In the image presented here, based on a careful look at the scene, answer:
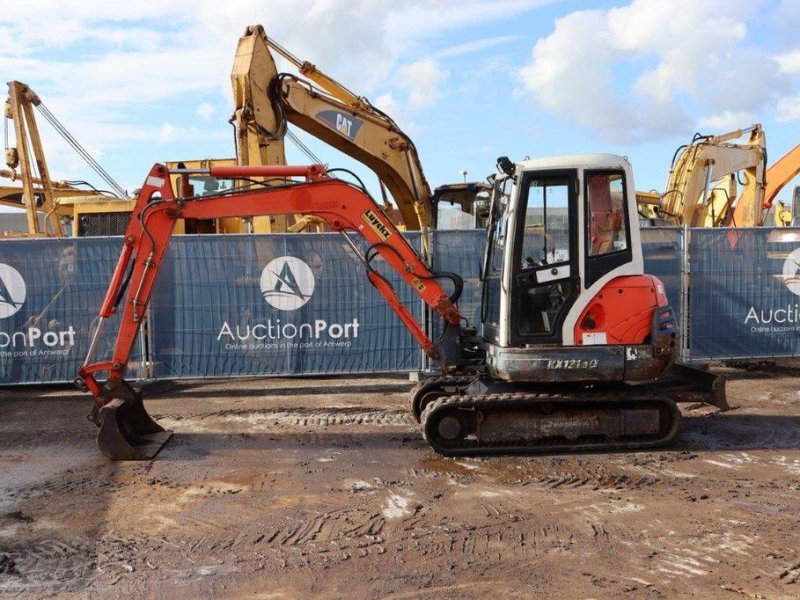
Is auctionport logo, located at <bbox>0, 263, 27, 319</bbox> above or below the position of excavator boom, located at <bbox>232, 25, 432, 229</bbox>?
below

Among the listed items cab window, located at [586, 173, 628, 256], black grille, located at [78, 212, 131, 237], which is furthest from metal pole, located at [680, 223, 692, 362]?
black grille, located at [78, 212, 131, 237]

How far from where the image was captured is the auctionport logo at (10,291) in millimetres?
9953

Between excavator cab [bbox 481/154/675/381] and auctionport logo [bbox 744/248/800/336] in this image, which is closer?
excavator cab [bbox 481/154/675/381]

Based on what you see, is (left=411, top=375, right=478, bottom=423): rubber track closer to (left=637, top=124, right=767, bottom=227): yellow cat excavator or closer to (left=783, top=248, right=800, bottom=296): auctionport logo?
(left=783, top=248, right=800, bottom=296): auctionport logo

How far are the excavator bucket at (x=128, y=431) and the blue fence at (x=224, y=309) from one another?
7.31 feet

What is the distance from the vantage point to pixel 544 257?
6.87 metres

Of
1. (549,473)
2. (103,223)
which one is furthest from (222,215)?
(103,223)

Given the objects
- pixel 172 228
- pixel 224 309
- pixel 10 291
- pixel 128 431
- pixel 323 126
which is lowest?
pixel 128 431

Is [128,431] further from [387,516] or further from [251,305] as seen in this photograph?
Result: [387,516]

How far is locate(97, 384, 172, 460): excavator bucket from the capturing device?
7.10 m

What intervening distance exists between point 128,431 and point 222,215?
245 cm

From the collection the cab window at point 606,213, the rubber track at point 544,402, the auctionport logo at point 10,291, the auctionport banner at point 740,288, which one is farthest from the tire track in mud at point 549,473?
the auctionport logo at point 10,291

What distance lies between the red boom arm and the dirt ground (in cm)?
135

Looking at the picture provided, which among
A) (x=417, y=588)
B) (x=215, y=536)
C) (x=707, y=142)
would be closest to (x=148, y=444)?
(x=215, y=536)
